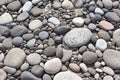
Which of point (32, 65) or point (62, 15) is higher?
point (62, 15)

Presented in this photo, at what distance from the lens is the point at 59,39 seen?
1.71 metres

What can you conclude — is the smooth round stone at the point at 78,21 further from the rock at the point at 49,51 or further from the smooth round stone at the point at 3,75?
the smooth round stone at the point at 3,75

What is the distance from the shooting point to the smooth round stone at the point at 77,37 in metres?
1.68

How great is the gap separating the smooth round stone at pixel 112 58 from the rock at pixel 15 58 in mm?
460

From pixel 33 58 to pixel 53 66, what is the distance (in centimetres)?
13

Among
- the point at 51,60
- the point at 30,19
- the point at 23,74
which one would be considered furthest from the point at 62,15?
the point at 23,74

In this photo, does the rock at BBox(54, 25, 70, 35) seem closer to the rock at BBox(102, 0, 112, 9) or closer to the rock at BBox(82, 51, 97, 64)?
the rock at BBox(82, 51, 97, 64)

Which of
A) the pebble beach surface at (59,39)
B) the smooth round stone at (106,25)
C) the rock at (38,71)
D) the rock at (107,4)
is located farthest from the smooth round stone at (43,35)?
the rock at (107,4)

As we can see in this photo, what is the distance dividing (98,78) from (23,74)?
0.40 metres

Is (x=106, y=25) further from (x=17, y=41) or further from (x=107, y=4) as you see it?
(x=17, y=41)

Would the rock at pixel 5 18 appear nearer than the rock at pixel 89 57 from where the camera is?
No

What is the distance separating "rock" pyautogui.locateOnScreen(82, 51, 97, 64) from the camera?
1623mm

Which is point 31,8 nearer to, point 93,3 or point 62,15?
point 62,15

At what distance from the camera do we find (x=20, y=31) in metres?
1.76
